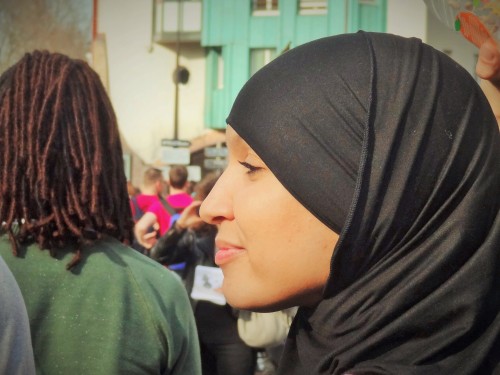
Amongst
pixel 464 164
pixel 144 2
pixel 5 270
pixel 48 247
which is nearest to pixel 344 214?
pixel 464 164

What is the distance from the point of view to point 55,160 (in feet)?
6.62

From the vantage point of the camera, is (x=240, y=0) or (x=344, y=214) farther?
(x=240, y=0)

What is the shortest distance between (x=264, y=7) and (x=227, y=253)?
21.9 metres

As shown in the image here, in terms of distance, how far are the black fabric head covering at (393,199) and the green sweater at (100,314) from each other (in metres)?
0.85

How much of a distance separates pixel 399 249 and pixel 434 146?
171 millimetres

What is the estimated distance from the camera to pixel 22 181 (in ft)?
6.58

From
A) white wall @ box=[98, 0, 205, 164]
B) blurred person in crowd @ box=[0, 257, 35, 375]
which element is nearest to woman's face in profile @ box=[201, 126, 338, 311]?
blurred person in crowd @ box=[0, 257, 35, 375]

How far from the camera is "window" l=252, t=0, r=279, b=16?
72.6 ft

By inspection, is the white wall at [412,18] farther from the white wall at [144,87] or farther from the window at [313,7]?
the white wall at [144,87]

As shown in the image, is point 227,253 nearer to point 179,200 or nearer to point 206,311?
point 206,311

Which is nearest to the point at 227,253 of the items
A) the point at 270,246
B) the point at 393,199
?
the point at 270,246

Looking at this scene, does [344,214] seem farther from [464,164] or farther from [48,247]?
[48,247]

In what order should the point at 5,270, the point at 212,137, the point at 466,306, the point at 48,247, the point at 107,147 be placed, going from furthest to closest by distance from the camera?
the point at 212,137
the point at 107,147
the point at 48,247
the point at 5,270
the point at 466,306

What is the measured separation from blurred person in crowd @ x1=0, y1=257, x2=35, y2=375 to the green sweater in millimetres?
466
